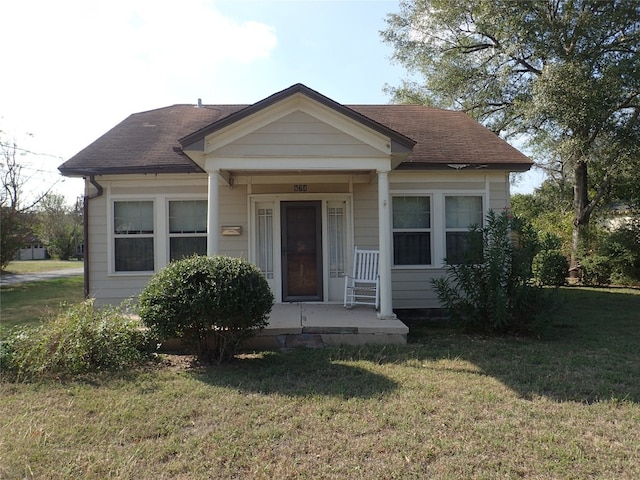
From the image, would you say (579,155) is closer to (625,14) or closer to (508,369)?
(625,14)

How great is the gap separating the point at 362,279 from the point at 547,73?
31.2 feet

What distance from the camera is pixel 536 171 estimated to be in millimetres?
20766

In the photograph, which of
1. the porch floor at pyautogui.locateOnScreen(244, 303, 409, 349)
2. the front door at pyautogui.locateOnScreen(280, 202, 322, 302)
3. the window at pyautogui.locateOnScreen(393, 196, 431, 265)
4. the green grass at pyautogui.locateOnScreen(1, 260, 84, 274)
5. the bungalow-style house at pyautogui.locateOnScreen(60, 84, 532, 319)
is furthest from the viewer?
the green grass at pyautogui.locateOnScreen(1, 260, 84, 274)

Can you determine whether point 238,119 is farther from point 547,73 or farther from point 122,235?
point 547,73

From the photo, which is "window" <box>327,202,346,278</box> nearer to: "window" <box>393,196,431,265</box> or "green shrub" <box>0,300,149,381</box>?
"window" <box>393,196,431,265</box>

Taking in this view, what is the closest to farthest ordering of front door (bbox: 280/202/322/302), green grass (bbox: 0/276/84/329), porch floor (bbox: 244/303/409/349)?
porch floor (bbox: 244/303/409/349) → front door (bbox: 280/202/322/302) → green grass (bbox: 0/276/84/329)

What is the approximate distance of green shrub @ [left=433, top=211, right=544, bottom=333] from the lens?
634 cm

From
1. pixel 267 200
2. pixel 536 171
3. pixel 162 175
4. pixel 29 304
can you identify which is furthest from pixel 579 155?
pixel 29 304

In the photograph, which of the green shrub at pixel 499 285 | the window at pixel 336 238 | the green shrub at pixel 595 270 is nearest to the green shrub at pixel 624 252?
the green shrub at pixel 595 270

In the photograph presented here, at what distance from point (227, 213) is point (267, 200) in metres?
0.79

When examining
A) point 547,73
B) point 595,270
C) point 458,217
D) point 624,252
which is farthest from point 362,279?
point 595,270

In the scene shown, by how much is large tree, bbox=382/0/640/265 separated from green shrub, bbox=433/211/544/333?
27.5ft

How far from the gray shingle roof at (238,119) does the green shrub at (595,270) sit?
761 cm

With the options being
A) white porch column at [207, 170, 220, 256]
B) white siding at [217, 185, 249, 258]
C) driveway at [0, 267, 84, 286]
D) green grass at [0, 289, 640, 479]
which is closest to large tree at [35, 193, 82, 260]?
driveway at [0, 267, 84, 286]
